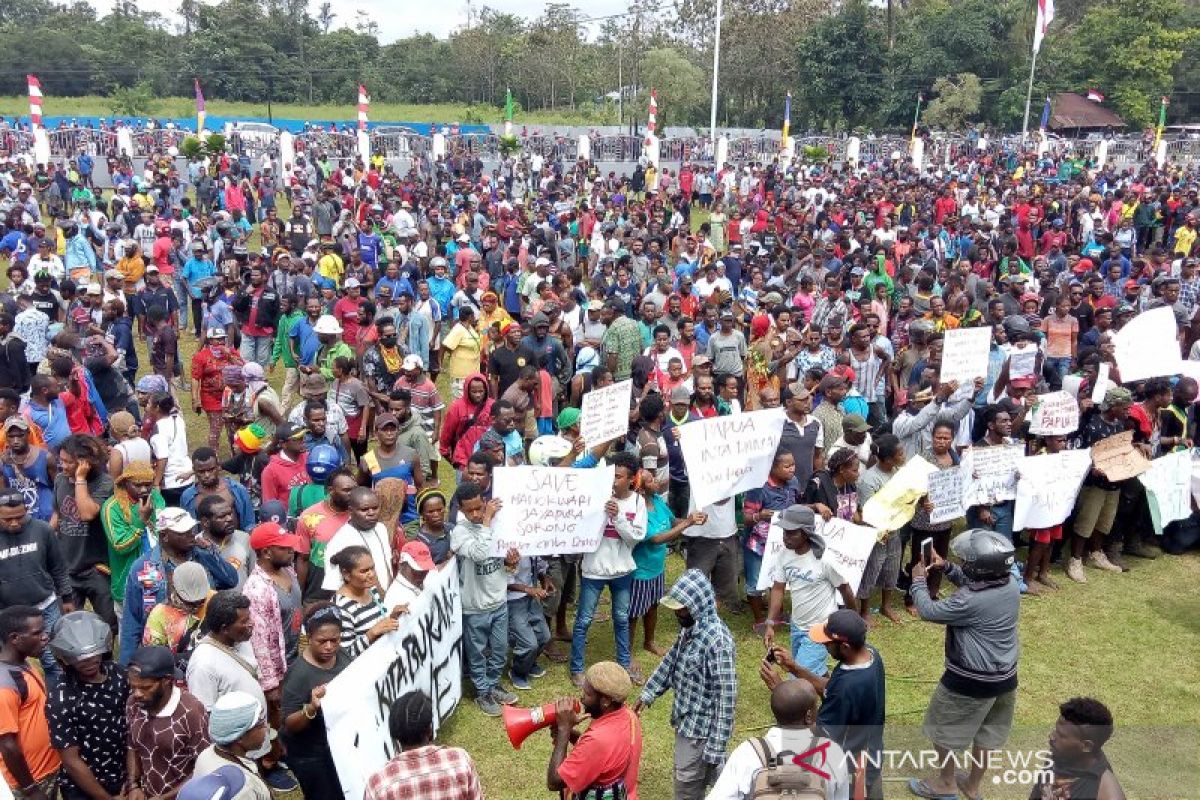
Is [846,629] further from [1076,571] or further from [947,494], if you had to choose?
[1076,571]

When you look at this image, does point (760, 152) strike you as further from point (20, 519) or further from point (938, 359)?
point (20, 519)

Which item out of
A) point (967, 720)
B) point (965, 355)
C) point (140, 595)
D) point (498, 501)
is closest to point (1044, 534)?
point (965, 355)

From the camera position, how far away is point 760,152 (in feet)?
144

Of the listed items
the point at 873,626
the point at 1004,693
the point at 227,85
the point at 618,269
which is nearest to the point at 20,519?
the point at 1004,693

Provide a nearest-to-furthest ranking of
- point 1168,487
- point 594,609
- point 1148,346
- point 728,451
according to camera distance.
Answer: point 594,609
point 728,451
point 1168,487
point 1148,346

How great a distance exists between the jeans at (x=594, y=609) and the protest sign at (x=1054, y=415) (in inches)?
169

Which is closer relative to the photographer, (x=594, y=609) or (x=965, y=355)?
(x=594, y=609)

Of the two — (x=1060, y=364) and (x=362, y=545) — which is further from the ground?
(x=1060, y=364)

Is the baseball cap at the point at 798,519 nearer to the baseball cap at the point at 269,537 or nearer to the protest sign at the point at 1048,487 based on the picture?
the baseball cap at the point at 269,537

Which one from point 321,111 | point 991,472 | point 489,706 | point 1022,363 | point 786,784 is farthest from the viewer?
point 321,111

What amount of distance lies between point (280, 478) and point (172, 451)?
1.12 meters

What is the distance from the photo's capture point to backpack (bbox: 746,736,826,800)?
150 inches

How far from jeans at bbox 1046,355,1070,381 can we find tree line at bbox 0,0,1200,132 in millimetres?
47421

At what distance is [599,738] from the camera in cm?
440
